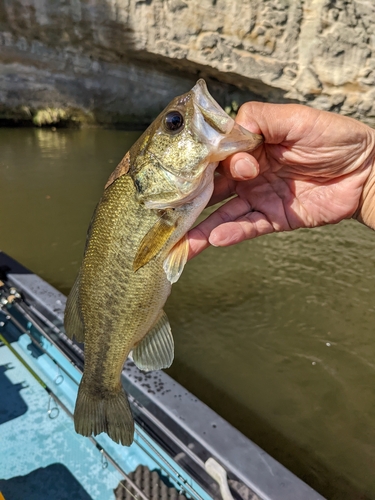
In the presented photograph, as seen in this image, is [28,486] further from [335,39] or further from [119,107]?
[119,107]

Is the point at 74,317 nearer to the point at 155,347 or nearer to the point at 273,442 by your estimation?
the point at 155,347

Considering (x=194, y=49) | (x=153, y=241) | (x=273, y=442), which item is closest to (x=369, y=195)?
(x=153, y=241)

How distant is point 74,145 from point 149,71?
4.37m

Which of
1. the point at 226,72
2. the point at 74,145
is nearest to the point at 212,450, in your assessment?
the point at 74,145

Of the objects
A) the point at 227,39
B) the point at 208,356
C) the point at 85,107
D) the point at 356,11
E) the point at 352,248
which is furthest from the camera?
the point at 85,107

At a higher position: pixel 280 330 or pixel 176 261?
pixel 176 261

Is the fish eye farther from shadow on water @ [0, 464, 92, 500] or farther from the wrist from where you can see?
shadow on water @ [0, 464, 92, 500]

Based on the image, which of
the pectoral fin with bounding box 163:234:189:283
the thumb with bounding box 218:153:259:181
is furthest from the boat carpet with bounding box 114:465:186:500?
the thumb with bounding box 218:153:259:181

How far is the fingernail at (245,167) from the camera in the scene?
1.54m

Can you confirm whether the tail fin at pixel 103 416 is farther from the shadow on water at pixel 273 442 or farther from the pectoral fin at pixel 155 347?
the shadow on water at pixel 273 442

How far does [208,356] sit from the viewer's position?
379cm

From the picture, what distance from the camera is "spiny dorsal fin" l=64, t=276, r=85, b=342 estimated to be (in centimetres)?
175

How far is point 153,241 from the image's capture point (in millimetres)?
Answer: 1521

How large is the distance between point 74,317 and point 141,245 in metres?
0.50
